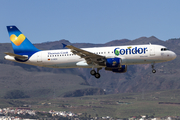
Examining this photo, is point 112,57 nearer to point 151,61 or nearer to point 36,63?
point 151,61

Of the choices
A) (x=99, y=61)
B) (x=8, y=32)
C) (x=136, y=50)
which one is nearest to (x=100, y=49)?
(x=99, y=61)

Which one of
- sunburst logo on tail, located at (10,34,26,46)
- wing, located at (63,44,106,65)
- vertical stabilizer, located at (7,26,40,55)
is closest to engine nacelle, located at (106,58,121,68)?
wing, located at (63,44,106,65)

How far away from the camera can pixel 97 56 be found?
69.6m

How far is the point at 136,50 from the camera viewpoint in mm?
69625

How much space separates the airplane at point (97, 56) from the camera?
6950 centimetres

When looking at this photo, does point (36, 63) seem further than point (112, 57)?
Yes

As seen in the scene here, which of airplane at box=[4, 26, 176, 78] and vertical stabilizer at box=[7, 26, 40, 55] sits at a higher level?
vertical stabilizer at box=[7, 26, 40, 55]

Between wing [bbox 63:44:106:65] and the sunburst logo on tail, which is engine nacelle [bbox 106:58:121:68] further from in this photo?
the sunburst logo on tail

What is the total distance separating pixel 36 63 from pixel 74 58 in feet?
29.9

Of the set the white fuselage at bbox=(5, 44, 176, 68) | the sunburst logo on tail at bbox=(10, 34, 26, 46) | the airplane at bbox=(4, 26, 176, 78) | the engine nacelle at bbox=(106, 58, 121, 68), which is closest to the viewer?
the engine nacelle at bbox=(106, 58, 121, 68)

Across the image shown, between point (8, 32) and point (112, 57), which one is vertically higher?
point (8, 32)

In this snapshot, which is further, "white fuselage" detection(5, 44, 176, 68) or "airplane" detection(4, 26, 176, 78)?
"white fuselage" detection(5, 44, 176, 68)

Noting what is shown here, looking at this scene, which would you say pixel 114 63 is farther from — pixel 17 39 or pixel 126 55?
pixel 17 39

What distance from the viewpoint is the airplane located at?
6950cm
